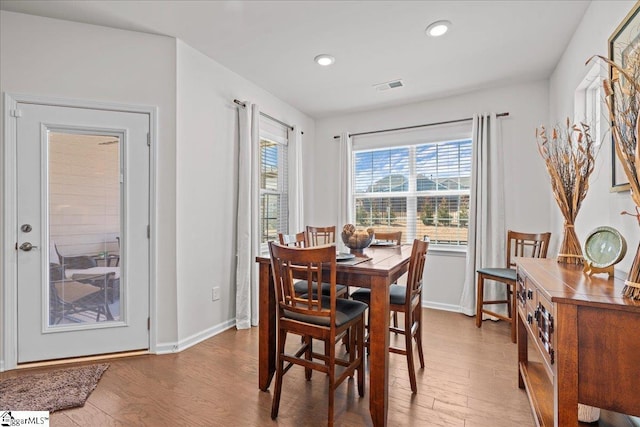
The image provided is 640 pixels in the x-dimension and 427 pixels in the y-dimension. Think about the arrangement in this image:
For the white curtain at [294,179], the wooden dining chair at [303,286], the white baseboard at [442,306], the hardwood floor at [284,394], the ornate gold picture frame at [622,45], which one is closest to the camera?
the ornate gold picture frame at [622,45]

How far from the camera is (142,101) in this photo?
262cm

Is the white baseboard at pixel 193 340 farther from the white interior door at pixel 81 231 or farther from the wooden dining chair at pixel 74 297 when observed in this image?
the wooden dining chair at pixel 74 297

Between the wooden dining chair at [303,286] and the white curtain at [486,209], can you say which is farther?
the white curtain at [486,209]

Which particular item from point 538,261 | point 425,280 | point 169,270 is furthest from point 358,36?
point 425,280

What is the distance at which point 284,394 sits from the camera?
201 centimetres

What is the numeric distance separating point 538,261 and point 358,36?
2.19 m

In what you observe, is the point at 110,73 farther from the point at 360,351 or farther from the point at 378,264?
the point at 360,351

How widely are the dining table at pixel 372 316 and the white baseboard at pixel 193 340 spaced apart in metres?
1.04

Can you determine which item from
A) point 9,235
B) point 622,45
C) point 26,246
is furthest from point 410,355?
point 9,235

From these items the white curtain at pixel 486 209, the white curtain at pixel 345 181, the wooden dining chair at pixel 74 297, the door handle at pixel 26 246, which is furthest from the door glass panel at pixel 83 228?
the white curtain at pixel 486 209

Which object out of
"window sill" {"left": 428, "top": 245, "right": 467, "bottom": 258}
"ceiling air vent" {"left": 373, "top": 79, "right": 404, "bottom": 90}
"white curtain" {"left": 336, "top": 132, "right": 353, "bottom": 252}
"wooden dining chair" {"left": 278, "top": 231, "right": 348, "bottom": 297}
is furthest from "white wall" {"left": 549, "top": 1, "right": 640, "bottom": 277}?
"white curtain" {"left": 336, "top": 132, "right": 353, "bottom": 252}

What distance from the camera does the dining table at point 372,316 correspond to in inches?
66.1

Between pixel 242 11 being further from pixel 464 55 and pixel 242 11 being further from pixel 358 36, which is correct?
pixel 464 55

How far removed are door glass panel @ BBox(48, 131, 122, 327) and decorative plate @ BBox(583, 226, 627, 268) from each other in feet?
10.7
